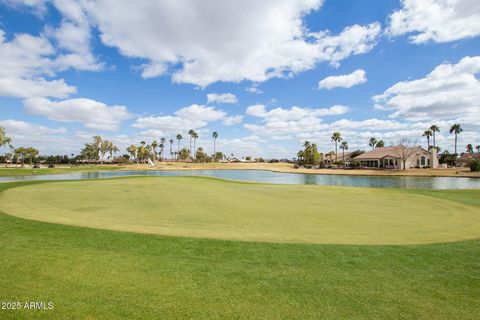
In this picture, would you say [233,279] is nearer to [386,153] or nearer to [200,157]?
[386,153]

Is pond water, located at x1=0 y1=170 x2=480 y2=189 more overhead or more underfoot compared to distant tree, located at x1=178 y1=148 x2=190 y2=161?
more underfoot

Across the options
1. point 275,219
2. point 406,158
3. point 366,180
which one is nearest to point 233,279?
point 275,219

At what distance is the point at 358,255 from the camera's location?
255 inches

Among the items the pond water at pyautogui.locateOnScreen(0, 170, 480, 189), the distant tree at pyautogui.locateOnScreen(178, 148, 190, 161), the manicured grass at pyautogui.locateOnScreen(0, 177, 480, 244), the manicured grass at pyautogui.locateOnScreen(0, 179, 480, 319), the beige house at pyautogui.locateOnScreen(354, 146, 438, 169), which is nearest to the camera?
the manicured grass at pyautogui.locateOnScreen(0, 179, 480, 319)

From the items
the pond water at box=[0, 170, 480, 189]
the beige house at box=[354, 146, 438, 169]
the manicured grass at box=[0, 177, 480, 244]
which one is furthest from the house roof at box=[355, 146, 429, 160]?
the manicured grass at box=[0, 177, 480, 244]

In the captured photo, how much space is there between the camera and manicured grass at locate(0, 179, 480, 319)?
4137 mm

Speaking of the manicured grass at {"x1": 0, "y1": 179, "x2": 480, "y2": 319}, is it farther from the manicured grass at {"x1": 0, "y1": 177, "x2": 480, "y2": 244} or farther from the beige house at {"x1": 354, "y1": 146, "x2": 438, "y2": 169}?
the beige house at {"x1": 354, "y1": 146, "x2": 438, "y2": 169}

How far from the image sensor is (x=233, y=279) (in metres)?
5.18

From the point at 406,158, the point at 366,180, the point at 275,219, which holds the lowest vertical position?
the point at 366,180

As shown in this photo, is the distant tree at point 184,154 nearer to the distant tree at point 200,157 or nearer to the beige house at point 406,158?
the distant tree at point 200,157

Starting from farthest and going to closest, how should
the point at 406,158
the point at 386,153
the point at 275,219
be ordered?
the point at 386,153 < the point at 406,158 < the point at 275,219

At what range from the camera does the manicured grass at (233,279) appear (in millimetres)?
4137

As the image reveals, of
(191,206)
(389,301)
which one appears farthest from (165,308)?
(191,206)

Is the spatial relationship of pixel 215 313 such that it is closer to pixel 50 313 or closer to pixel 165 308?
pixel 165 308
